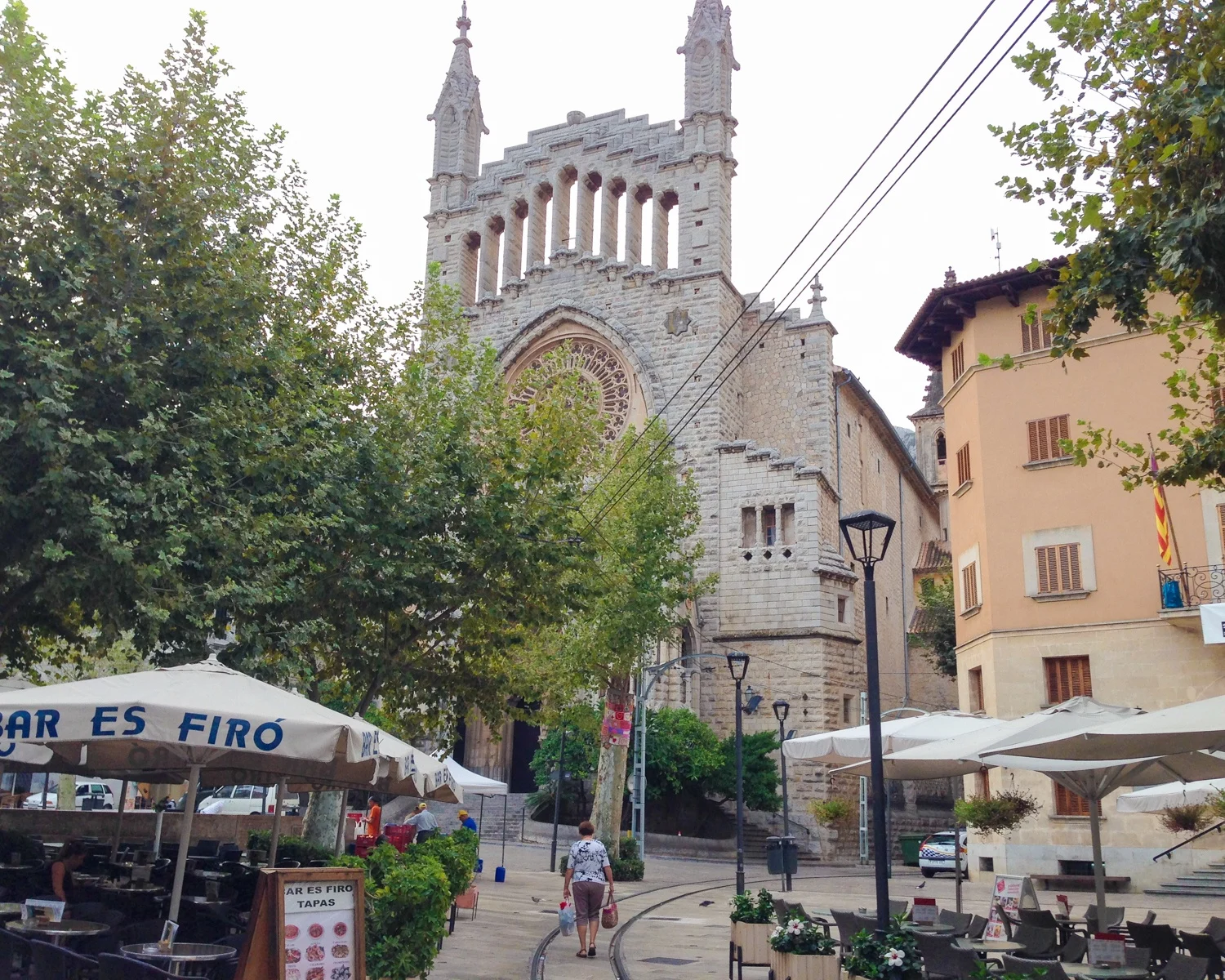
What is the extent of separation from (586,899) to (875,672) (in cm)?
465

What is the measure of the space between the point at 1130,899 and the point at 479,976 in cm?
1367

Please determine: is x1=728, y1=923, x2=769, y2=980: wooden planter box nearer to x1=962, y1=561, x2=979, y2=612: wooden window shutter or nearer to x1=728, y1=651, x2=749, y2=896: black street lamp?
x1=728, y1=651, x2=749, y2=896: black street lamp

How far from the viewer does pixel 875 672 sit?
899 cm

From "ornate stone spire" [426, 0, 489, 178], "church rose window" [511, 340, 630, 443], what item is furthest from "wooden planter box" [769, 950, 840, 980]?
"ornate stone spire" [426, 0, 489, 178]

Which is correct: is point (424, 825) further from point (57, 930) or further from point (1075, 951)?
point (1075, 951)

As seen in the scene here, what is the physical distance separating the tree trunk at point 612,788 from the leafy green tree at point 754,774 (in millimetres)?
7409

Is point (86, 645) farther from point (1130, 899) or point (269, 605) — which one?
point (1130, 899)

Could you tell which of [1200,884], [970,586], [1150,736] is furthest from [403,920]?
[970,586]

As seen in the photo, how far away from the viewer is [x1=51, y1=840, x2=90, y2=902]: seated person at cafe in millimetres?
9445

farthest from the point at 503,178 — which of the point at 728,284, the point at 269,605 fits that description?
the point at 269,605

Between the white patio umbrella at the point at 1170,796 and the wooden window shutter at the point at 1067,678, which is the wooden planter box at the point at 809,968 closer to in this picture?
the white patio umbrella at the point at 1170,796

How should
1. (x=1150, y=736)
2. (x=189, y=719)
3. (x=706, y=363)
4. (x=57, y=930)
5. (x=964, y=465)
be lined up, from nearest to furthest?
(x=189, y=719)
(x=57, y=930)
(x=1150, y=736)
(x=964, y=465)
(x=706, y=363)

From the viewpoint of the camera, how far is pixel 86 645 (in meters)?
13.0

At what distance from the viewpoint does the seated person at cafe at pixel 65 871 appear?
945 cm
